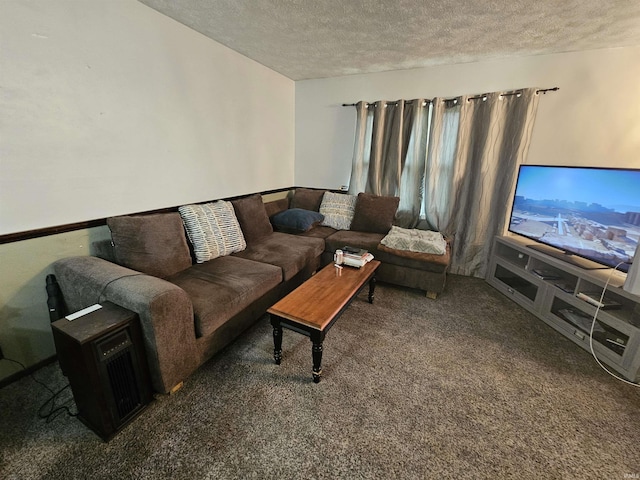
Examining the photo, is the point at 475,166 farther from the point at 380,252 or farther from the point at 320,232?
the point at 320,232

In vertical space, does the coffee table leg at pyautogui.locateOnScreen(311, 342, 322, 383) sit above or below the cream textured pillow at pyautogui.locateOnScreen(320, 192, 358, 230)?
below

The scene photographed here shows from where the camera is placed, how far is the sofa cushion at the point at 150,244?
6.05ft

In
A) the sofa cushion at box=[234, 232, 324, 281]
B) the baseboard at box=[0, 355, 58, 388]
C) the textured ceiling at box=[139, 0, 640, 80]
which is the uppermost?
the textured ceiling at box=[139, 0, 640, 80]

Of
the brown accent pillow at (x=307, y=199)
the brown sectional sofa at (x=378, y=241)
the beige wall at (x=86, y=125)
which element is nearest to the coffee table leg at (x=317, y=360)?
the brown sectional sofa at (x=378, y=241)

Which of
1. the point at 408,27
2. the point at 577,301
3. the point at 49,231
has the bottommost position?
the point at 577,301

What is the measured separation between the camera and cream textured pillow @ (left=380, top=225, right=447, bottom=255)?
267 centimetres

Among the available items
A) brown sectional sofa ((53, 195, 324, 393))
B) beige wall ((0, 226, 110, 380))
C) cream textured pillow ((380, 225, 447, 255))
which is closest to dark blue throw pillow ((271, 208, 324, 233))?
brown sectional sofa ((53, 195, 324, 393))

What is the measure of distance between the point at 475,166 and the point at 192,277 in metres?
3.06

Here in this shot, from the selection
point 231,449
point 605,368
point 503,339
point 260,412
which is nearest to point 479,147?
point 503,339

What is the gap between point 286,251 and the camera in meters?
2.62

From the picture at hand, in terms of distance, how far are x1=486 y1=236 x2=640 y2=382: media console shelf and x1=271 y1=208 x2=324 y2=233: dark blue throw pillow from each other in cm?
204

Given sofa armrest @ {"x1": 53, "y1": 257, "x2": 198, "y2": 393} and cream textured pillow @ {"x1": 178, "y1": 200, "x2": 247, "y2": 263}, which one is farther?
cream textured pillow @ {"x1": 178, "y1": 200, "x2": 247, "y2": 263}

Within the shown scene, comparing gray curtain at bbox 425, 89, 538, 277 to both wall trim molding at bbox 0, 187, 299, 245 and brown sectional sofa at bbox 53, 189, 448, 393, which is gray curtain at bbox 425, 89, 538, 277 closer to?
brown sectional sofa at bbox 53, 189, 448, 393

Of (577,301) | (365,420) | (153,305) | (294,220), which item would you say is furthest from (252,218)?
(577,301)
